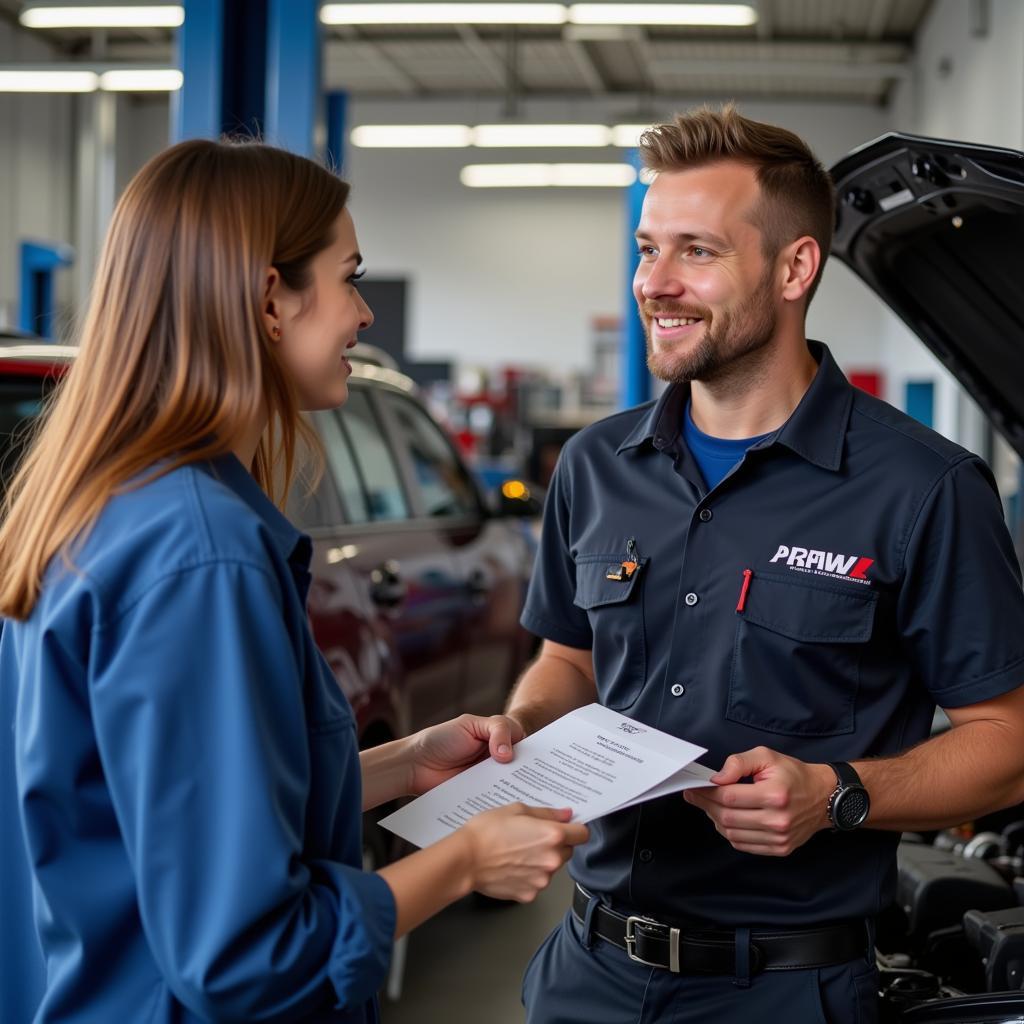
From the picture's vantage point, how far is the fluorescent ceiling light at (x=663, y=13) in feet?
23.7

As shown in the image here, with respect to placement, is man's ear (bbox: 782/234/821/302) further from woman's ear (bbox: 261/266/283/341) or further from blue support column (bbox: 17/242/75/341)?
blue support column (bbox: 17/242/75/341)

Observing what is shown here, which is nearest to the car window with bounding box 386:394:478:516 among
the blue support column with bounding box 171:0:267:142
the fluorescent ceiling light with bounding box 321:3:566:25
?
the blue support column with bounding box 171:0:267:142

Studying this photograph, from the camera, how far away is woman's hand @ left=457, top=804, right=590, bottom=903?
1.37 m

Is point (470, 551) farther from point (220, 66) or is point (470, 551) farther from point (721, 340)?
point (721, 340)

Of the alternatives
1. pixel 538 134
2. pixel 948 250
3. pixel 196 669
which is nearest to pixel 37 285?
pixel 538 134

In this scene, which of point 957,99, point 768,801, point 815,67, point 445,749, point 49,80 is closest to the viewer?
point 768,801

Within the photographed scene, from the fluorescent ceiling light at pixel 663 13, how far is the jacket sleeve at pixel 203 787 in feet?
22.0

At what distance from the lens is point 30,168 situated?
1595 centimetres

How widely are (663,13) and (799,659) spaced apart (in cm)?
646

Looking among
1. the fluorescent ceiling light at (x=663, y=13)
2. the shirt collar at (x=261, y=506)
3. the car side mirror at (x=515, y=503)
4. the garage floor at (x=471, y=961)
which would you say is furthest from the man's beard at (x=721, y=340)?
the fluorescent ceiling light at (x=663, y=13)

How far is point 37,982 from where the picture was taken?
4.53 feet

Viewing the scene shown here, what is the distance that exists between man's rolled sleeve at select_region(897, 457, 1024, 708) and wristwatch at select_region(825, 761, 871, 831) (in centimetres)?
20

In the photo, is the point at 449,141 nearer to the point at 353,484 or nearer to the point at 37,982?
the point at 353,484

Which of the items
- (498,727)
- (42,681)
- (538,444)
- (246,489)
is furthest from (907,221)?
(538,444)
